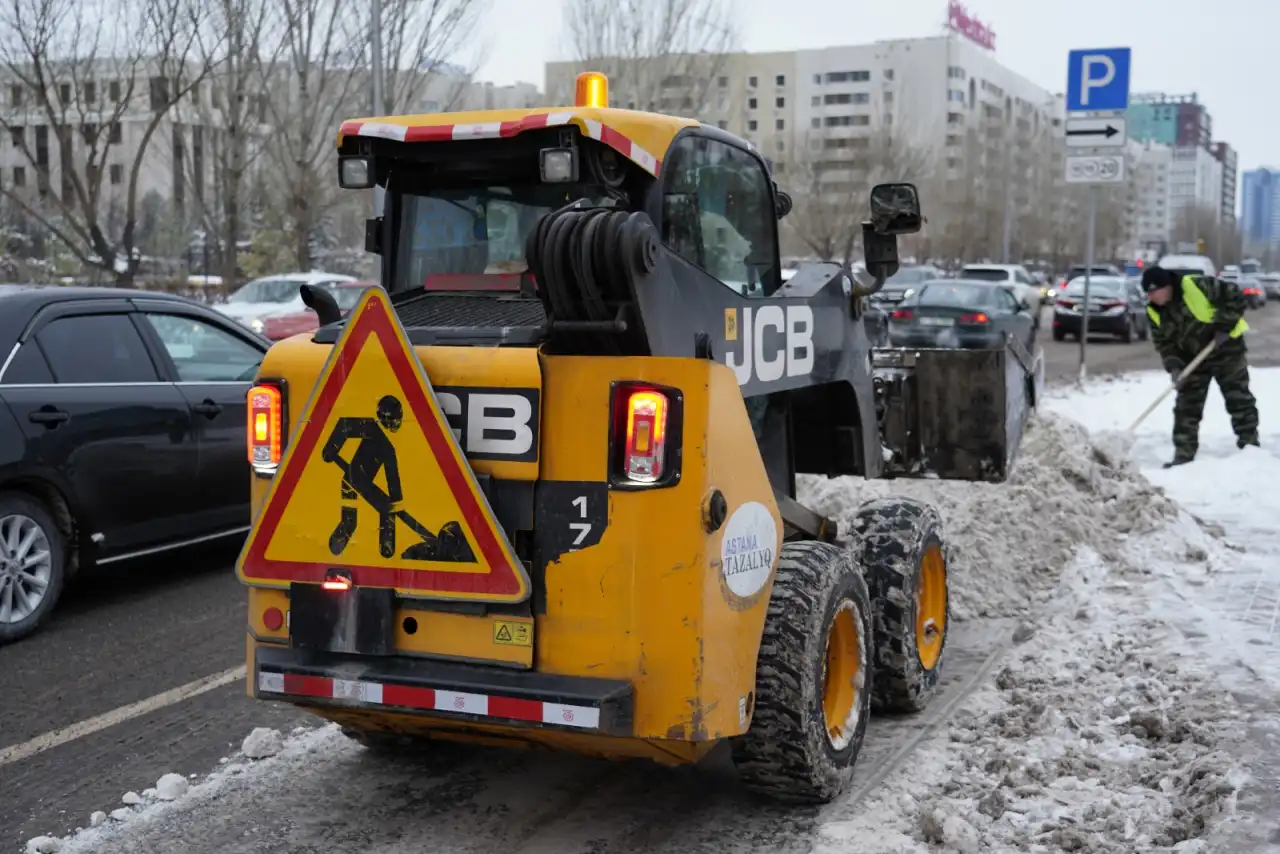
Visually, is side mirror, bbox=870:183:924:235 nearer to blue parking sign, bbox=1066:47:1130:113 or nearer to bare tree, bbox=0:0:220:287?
blue parking sign, bbox=1066:47:1130:113

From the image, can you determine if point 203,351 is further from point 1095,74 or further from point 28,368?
point 1095,74

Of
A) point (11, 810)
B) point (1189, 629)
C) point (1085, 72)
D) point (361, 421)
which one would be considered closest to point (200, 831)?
point (11, 810)

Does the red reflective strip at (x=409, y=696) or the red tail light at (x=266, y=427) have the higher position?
the red tail light at (x=266, y=427)

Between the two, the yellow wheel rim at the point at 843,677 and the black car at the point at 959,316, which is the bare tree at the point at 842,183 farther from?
the yellow wheel rim at the point at 843,677

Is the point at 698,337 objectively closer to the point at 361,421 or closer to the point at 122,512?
the point at 361,421

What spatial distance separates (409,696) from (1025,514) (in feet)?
18.1

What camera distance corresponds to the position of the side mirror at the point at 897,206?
514cm

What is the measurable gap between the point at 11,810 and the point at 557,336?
2539mm

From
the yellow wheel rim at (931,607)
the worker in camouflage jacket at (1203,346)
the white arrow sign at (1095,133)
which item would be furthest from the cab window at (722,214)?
the white arrow sign at (1095,133)

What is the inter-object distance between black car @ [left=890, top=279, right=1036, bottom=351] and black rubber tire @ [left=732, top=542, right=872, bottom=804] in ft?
55.1

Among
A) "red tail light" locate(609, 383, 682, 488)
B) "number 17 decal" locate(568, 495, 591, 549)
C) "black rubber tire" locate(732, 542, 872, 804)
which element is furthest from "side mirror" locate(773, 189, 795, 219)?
"number 17 decal" locate(568, 495, 591, 549)

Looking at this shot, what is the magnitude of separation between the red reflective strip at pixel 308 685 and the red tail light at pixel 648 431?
1083 millimetres

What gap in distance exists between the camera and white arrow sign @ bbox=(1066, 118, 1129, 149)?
18.1 m

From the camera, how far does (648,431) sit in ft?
12.1
